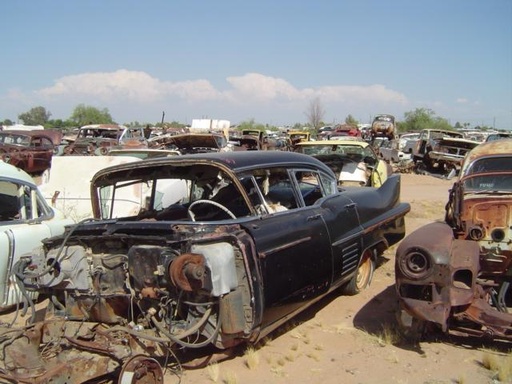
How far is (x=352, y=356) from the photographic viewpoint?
4.66 meters

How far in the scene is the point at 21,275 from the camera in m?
4.26

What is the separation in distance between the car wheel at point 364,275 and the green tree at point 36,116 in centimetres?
7677

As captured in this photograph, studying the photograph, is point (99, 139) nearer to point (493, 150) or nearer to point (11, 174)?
point (11, 174)

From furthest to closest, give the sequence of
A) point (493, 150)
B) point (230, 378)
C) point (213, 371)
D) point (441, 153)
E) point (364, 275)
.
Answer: point (441, 153)
point (364, 275)
point (493, 150)
point (213, 371)
point (230, 378)

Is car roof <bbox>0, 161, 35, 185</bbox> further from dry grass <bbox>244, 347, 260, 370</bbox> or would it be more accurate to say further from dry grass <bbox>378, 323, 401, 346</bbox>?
dry grass <bbox>378, 323, 401, 346</bbox>

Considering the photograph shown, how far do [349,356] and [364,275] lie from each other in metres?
2.05

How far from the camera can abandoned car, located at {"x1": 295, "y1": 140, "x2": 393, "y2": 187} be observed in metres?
11.9

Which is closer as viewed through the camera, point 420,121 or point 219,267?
point 219,267

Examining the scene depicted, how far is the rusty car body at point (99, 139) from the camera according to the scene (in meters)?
18.8

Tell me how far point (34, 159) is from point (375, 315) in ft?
52.7

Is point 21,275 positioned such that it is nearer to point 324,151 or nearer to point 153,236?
point 153,236

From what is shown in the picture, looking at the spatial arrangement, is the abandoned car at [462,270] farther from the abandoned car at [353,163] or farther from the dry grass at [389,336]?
the abandoned car at [353,163]

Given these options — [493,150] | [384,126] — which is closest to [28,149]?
[384,126]

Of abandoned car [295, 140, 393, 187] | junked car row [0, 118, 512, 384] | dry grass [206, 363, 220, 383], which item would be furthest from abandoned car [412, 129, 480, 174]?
dry grass [206, 363, 220, 383]
